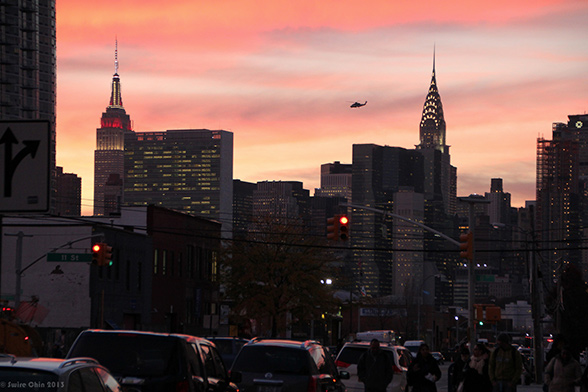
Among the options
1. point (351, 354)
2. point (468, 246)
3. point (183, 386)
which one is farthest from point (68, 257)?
point (183, 386)

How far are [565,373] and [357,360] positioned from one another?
834cm

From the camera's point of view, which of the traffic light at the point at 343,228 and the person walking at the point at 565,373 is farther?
the traffic light at the point at 343,228

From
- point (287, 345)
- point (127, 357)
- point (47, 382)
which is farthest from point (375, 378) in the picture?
point (47, 382)

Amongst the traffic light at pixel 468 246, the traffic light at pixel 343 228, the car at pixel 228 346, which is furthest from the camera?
the traffic light at pixel 343 228

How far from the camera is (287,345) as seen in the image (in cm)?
1847

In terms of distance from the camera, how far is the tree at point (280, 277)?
58438mm

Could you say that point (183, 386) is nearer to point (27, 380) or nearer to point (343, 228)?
point (27, 380)

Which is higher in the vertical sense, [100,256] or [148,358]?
[100,256]

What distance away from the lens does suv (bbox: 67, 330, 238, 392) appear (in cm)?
1366

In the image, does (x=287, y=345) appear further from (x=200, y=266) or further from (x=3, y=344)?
(x=200, y=266)

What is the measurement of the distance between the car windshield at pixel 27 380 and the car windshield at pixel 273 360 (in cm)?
951

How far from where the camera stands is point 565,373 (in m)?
20.2

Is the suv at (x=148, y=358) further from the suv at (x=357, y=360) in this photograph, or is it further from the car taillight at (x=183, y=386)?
the suv at (x=357, y=360)

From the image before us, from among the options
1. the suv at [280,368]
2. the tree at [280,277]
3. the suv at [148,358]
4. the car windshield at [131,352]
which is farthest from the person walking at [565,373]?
the tree at [280,277]
